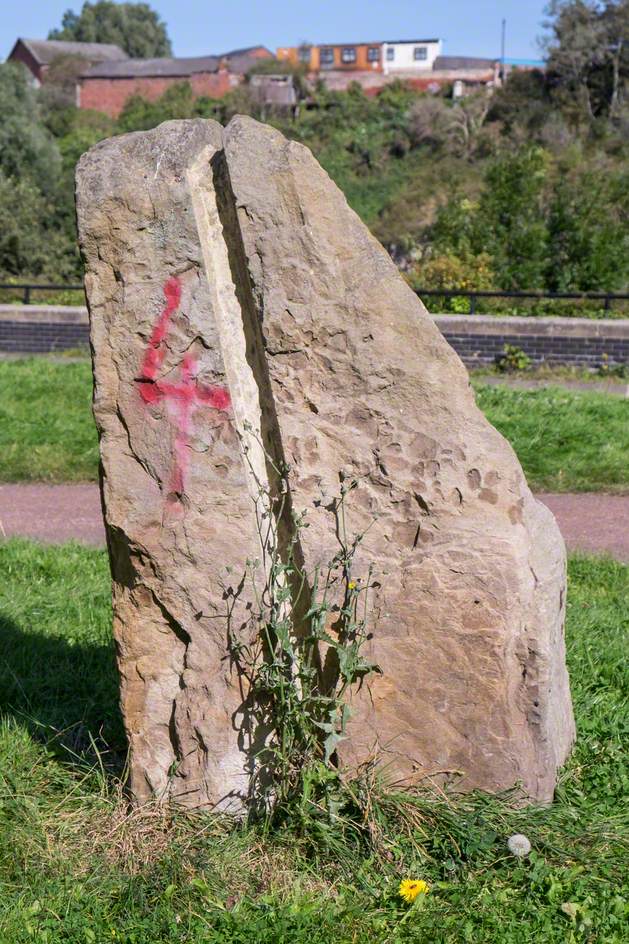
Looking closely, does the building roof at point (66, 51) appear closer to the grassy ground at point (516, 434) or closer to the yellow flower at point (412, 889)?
the grassy ground at point (516, 434)

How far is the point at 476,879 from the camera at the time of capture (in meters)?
3.03

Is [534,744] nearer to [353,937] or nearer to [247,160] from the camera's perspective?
[353,937]

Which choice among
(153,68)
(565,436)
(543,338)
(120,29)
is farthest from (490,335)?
(120,29)

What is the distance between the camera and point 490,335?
11930 millimetres

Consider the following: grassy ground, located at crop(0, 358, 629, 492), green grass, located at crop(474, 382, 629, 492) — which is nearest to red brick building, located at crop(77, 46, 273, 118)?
grassy ground, located at crop(0, 358, 629, 492)

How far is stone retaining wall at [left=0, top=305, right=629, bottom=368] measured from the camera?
37.8 feet

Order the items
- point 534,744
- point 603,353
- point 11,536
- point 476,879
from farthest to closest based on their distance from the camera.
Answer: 1. point 603,353
2. point 11,536
3. point 534,744
4. point 476,879

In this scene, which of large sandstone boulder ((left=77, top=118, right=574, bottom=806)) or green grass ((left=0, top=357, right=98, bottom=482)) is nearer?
large sandstone boulder ((left=77, top=118, right=574, bottom=806))

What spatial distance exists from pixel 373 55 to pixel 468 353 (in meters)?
62.3

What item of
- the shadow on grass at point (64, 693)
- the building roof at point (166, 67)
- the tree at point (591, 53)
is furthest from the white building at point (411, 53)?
the shadow on grass at point (64, 693)

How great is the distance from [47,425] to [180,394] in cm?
548

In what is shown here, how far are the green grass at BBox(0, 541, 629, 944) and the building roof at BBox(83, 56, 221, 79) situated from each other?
55.7 meters

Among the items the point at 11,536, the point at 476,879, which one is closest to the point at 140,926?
the point at 476,879

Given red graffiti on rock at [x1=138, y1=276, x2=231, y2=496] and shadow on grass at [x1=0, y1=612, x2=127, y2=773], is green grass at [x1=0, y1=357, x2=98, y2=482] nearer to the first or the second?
shadow on grass at [x1=0, y1=612, x2=127, y2=773]
